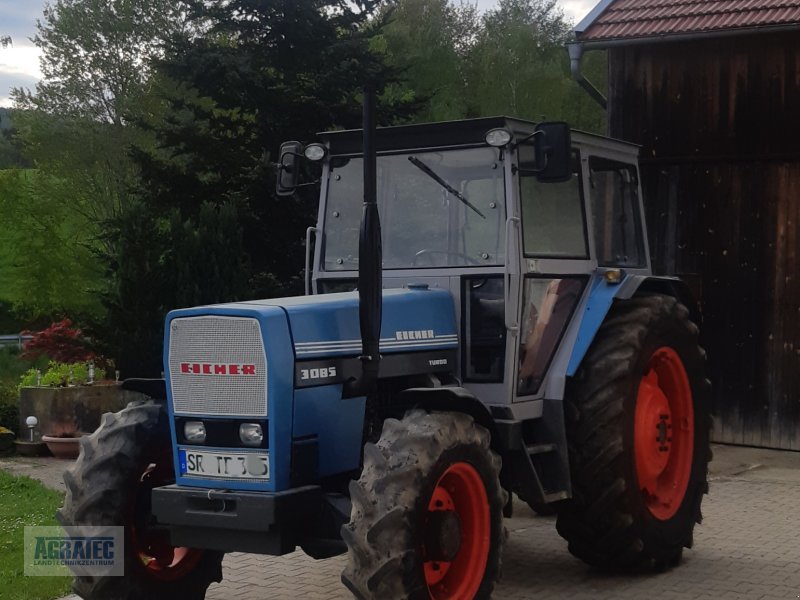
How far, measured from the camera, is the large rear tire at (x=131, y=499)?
5.87 metres

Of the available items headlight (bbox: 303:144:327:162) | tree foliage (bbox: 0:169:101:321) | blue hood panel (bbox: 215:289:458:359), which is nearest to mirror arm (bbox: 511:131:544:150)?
blue hood panel (bbox: 215:289:458:359)

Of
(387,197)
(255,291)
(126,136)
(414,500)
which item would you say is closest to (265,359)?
(414,500)

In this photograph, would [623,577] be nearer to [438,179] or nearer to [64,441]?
[438,179]

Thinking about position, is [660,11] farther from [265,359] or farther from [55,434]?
[265,359]

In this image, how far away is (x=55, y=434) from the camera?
42.6 feet

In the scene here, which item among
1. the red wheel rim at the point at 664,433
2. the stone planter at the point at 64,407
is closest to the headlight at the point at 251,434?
the red wheel rim at the point at 664,433

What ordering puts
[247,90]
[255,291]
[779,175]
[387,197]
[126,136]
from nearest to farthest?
[387,197] < [779,175] < [255,291] < [247,90] < [126,136]

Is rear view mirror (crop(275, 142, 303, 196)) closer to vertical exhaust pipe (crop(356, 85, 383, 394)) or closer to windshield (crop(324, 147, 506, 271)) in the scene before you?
windshield (crop(324, 147, 506, 271))

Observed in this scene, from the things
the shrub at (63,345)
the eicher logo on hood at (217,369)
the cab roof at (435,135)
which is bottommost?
the shrub at (63,345)

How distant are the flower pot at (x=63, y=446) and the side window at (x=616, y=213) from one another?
7031 millimetres

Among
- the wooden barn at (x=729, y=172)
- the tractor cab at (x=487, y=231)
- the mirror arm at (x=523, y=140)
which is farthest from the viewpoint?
the wooden barn at (x=729, y=172)

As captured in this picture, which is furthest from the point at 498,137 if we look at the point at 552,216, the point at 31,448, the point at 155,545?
the point at 31,448

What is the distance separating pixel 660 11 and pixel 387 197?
676cm

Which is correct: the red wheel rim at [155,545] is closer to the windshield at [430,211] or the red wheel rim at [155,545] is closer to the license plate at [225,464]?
the license plate at [225,464]
